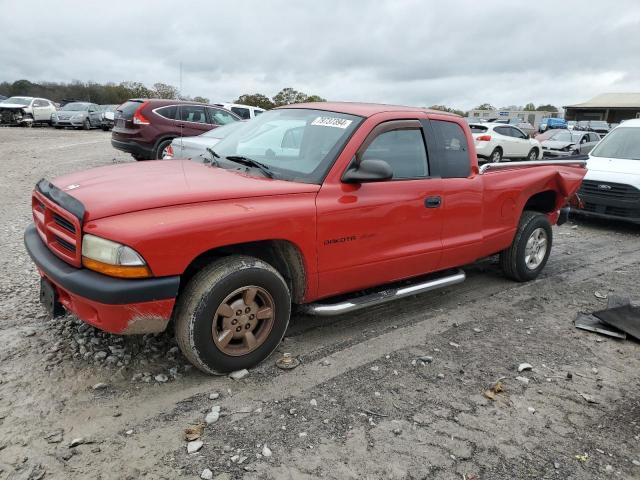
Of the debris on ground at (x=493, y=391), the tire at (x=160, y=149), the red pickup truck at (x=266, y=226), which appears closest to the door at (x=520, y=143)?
the tire at (x=160, y=149)

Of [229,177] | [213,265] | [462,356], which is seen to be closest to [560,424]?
[462,356]

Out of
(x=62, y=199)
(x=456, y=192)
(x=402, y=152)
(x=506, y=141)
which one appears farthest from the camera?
(x=506, y=141)

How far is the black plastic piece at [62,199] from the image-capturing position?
9.40 feet

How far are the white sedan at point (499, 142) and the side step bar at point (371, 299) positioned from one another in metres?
14.3

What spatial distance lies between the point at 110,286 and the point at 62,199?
2.60 ft

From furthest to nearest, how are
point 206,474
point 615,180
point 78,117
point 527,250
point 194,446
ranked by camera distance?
point 78,117, point 615,180, point 527,250, point 194,446, point 206,474

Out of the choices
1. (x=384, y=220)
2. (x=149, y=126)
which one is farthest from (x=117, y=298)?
(x=149, y=126)

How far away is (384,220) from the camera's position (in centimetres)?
373

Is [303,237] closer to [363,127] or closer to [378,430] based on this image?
[363,127]

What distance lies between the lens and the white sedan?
17.8 meters

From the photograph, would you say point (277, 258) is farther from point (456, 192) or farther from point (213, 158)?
point (456, 192)

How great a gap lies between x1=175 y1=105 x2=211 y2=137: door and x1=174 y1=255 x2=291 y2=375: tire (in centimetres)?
900

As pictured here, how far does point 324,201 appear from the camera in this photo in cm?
339

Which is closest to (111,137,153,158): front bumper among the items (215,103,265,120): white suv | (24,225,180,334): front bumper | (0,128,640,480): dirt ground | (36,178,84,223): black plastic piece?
(215,103,265,120): white suv
